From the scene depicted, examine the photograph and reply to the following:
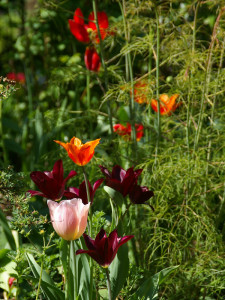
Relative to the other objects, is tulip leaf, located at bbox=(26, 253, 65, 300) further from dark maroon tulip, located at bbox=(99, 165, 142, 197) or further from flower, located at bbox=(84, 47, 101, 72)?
flower, located at bbox=(84, 47, 101, 72)

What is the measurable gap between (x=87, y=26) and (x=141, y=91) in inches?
15.9

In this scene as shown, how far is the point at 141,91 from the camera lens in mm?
1787

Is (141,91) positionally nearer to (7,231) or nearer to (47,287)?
(7,231)

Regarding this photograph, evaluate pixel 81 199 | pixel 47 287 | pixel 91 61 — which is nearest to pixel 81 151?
pixel 81 199

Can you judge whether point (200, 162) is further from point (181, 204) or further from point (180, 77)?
point (180, 77)

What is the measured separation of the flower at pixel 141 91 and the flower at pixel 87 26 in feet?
0.78

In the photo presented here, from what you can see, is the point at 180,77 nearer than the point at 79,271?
No

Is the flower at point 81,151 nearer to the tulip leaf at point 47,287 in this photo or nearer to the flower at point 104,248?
the flower at point 104,248

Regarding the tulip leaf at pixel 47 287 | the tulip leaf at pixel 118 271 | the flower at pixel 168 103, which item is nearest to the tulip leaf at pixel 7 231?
the tulip leaf at pixel 47 287

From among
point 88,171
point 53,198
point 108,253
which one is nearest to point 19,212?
point 53,198

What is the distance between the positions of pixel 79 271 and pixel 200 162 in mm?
587

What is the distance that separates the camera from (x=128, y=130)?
2.01 meters

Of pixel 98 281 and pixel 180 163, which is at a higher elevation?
pixel 180 163

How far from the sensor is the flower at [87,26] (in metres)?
1.92
